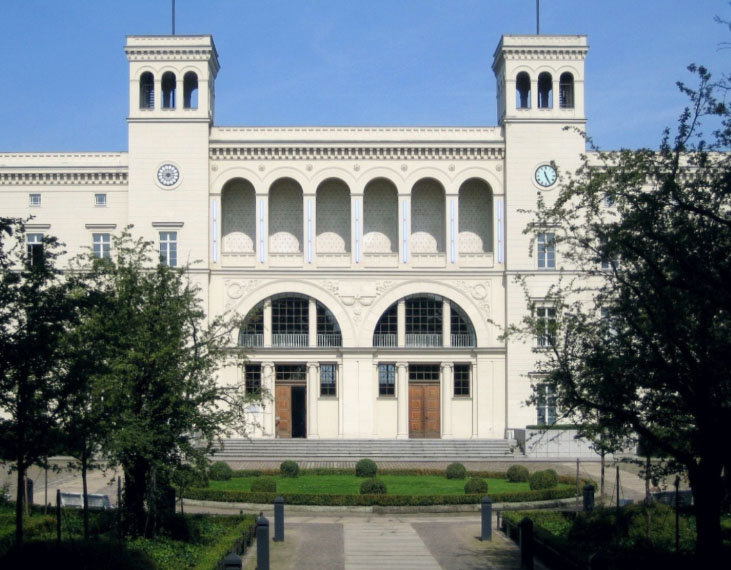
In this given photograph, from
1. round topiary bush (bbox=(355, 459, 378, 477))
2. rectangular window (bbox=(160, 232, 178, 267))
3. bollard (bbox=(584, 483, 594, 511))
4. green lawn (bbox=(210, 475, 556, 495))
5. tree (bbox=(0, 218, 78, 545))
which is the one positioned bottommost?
green lawn (bbox=(210, 475, 556, 495))

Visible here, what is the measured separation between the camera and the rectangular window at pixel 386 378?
184 feet

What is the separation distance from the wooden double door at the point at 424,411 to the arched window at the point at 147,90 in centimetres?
2211

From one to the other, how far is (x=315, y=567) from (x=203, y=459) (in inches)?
154

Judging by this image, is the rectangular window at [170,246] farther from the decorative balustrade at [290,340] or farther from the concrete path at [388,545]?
the concrete path at [388,545]

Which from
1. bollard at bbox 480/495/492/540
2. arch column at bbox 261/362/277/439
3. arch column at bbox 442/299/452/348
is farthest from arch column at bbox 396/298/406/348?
bollard at bbox 480/495/492/540

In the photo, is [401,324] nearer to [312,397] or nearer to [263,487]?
[312,397]

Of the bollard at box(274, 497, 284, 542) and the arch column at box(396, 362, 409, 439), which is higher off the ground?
the arch column at box(396, 362, 409, 439)

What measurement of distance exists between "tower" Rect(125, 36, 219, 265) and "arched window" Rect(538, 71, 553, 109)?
19346 mm

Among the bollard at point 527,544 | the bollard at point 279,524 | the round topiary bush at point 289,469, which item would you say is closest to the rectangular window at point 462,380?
the round topiary bush at point 289,469

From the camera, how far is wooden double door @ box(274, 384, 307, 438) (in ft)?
183

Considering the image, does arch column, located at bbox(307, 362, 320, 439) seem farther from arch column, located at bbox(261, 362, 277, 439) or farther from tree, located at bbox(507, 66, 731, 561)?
tree, located at bbox(507, 66, 731, 561)

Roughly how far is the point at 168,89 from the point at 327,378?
19358mm

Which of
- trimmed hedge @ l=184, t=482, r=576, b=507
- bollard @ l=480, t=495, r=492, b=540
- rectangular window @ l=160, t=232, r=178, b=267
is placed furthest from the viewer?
rectangular window @ l=160, t=232, r=178, b=267

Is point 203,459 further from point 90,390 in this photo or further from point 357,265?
point 357,265
